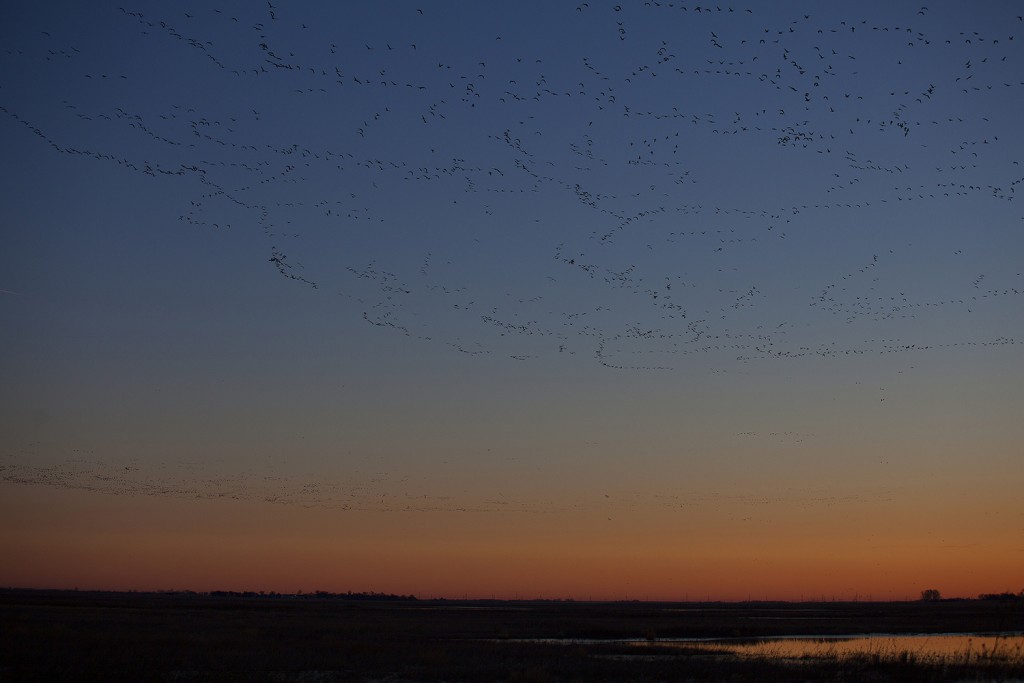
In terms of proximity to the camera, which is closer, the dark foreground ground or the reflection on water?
the dark foreground ground

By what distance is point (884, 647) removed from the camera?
4659 cm

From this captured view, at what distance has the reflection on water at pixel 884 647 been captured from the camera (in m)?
38.1

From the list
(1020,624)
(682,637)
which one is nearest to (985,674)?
(682,637)

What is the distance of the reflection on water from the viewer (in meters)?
38.1

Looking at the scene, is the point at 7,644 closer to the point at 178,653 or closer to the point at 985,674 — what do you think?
the point at 178,653

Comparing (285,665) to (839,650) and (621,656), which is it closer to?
(621,656)

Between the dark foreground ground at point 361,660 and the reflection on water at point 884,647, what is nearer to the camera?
the dark foreground ground at point 361,660

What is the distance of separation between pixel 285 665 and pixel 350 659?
3591mm

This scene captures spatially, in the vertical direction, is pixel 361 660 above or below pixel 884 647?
above

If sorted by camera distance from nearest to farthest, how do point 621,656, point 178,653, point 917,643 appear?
point 178,653 → point 621,656 → point 917,643

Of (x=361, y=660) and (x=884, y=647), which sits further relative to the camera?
(x=884, y=647)

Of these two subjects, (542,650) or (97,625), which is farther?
(97,625)

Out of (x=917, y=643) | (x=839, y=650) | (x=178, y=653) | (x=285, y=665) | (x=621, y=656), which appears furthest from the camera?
(x=917, y=643)

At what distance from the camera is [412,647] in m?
42.7
